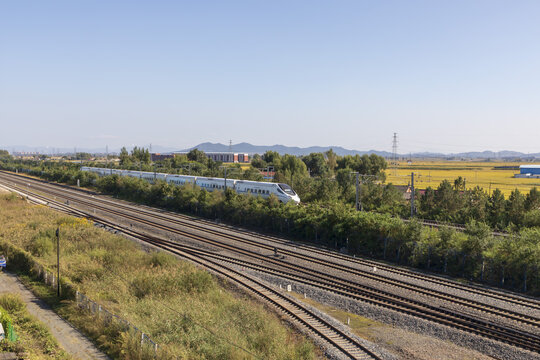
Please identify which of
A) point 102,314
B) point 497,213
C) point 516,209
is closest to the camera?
point 102,314

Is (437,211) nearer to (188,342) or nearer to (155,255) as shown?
(155,255)

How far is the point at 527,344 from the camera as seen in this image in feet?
54.5

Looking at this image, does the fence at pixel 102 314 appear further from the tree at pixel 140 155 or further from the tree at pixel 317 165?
the tree at pixel 140 155

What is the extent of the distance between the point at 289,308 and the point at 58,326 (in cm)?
990

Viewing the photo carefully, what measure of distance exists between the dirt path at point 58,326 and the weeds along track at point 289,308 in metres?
7.94

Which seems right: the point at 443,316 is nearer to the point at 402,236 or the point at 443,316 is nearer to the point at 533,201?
the point at 402,236

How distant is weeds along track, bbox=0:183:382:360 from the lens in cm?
1608

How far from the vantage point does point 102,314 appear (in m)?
17.4

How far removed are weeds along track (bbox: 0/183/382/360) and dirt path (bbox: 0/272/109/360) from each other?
26.0 ft

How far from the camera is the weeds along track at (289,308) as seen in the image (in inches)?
633

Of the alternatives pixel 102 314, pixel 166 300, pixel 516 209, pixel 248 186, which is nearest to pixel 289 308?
pixel 166 300

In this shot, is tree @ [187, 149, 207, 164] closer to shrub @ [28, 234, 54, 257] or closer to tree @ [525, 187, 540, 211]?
shrub @ [28, 234, 54, 257]

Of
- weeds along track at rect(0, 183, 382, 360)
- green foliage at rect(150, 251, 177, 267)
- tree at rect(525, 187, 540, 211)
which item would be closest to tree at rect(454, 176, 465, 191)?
tree at rect(525, 187, 540, 211)

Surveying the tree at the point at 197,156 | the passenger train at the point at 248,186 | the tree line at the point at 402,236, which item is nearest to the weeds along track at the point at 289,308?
the tree line at the point at 402,236
